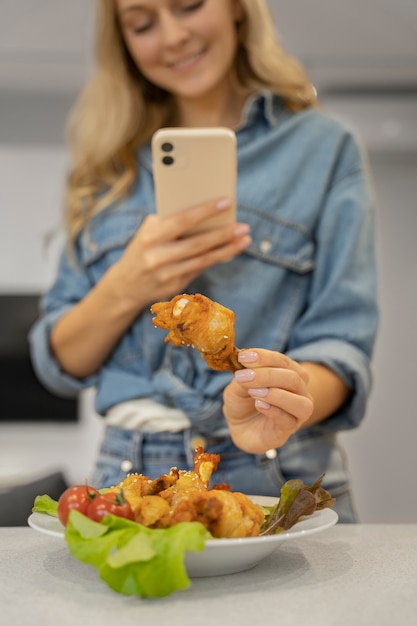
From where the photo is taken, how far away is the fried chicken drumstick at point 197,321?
2.36 ft

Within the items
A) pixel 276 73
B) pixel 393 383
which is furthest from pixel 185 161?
pixel 393 383

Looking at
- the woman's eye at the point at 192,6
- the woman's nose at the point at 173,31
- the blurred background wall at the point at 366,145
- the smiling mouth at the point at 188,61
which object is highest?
the woman's eye at the point at 192,6

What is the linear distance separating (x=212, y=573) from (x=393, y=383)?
3.64m

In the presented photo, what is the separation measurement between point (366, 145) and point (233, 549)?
3.47m

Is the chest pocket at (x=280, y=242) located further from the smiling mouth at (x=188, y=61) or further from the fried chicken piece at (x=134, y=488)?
the fried chicken piece at (x=134, y=488)

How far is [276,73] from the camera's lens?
4.46ft

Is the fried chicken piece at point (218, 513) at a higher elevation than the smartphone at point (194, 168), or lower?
Result: lower

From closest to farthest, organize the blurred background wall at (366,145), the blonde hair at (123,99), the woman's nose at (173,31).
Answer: the woman's nose at (173,31)
the blonde hair at (123,99)
the blurred background wall at (366,145)

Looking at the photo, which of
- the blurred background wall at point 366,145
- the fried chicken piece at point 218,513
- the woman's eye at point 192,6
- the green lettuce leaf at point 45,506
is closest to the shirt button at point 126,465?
the green lettuce leaf at point 45,506

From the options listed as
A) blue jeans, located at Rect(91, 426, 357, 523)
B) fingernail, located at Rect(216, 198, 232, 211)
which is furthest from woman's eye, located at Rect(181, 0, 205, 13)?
blue jeans, located at Rect(91, 426, 357, 523)

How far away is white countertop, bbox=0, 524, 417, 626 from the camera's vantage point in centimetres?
60

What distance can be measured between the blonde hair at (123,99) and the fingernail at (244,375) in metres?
0.63

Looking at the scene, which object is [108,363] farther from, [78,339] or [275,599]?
[275,599]

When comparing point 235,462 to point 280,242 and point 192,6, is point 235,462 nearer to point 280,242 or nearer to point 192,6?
point 280,242
